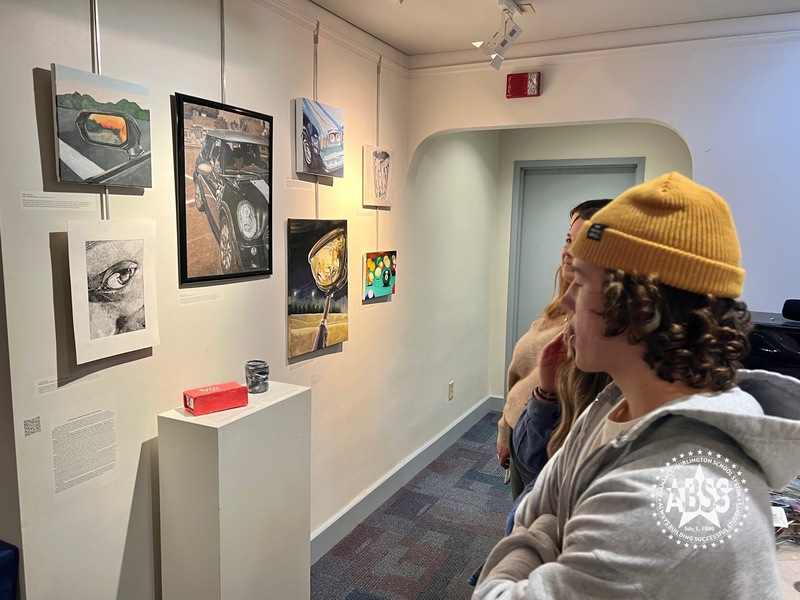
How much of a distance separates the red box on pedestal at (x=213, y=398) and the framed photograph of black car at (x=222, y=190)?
372mm

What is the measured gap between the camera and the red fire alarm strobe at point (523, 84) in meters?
2.93

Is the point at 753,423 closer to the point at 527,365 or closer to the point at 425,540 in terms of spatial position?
the point at 527,365

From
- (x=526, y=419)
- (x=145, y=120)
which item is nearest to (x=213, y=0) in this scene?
(x=145, y=120)

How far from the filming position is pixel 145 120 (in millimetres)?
1688

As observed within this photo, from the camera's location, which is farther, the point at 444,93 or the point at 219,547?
the point at 444,93

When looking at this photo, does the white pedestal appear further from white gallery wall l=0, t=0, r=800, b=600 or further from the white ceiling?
the white ceiling

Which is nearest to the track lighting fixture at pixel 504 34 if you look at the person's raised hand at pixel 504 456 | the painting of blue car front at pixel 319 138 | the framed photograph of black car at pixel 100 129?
the painting of blue car front at pixel 319 138

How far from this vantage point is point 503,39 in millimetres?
2434

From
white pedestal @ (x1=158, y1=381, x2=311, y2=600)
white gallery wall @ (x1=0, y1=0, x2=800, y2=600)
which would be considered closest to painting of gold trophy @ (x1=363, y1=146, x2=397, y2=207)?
white gallery wall @ (x1=0, y1=0, x2=800, y2=600)

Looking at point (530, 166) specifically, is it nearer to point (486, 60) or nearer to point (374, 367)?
point (486, 60)

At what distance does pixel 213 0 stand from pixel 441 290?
7.76ft

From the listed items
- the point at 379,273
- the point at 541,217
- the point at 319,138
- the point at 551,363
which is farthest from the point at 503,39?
the point at 541,217

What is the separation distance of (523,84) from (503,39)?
553 millimetres

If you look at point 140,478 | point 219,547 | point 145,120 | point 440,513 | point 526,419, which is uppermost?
point 145,120
